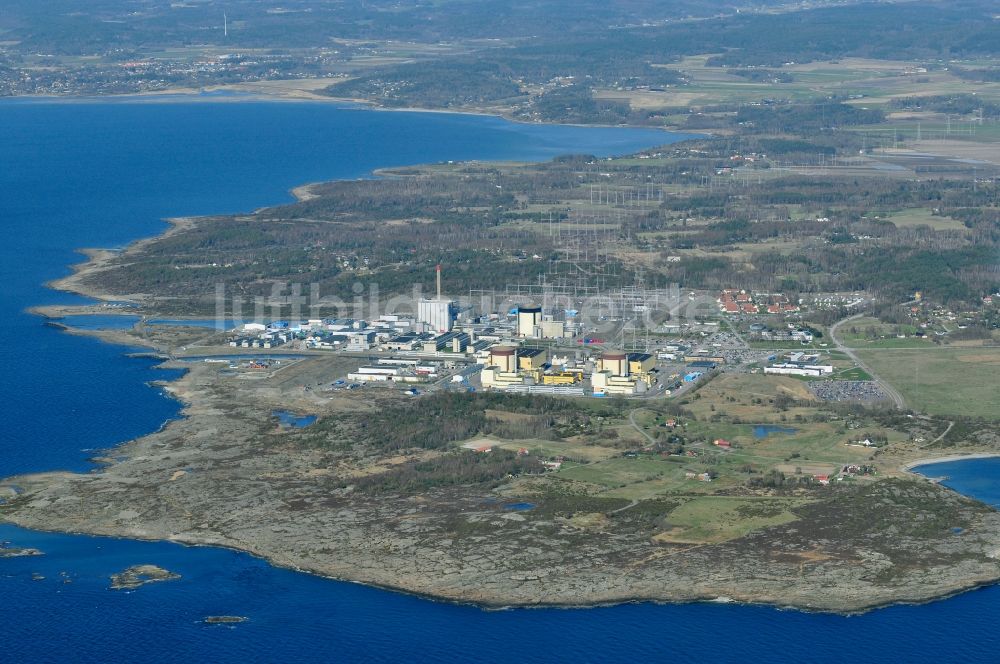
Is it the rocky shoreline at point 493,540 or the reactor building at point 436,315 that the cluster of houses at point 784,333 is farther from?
the rocky shoreline at point 493,540

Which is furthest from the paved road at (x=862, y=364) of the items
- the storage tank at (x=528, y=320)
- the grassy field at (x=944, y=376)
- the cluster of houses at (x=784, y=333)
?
the storage tank at (x=528, y=320)

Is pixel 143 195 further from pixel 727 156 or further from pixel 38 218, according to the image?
pixel 727 156

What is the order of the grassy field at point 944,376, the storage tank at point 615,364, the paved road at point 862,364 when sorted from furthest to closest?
1. the storage tank at point 615,364
2. the paved road at point 862,364
3. the grassy field at point 944,376

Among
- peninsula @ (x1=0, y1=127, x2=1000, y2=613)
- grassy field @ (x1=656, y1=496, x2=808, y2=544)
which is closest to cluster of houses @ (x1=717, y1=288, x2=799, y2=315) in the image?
peninsula @ (x1=0, y1=127, x2=1000, y2=613)

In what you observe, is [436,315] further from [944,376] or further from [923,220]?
[923,220]

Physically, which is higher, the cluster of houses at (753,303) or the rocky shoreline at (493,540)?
the rocky shoreline at (493,540)

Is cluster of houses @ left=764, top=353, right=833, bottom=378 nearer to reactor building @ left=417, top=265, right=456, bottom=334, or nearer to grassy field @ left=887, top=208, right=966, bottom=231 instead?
reactor building @ left=417, top=265, right=456, bottom=334

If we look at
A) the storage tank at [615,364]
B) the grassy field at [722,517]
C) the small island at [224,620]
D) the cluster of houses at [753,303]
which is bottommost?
the cluster of houses at [753,303]
